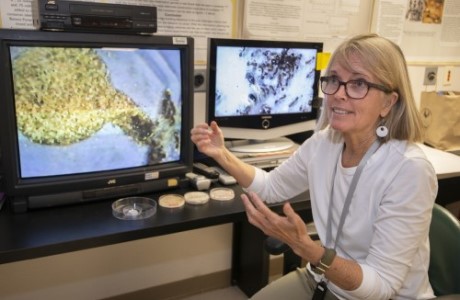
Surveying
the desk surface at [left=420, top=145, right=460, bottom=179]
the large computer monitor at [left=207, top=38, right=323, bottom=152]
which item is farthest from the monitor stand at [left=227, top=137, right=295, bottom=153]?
the desk surface at [left=420, top=145, right=460, bottom=179]

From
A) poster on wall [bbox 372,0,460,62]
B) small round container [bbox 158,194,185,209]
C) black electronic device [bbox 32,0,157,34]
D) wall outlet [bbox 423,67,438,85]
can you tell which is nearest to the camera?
black electronic device [bbox 32,0,157,34]

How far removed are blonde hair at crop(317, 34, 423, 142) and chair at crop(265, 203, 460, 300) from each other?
0.26 metres

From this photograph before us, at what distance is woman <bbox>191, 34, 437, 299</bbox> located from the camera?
1.03m

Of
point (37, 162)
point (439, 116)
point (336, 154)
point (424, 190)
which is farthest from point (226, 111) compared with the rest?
point (439, 116)

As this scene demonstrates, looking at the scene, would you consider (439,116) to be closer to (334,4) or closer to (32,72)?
(334,4)

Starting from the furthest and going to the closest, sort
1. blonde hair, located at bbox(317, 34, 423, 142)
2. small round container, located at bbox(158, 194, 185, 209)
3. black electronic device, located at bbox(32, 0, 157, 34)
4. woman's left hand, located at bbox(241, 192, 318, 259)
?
small round container, located at bbox(158, 194, 185, 209), black electronic device, located at bbox(32, 0, 157, 34), blonde hair, located at bbox(317, 34, 423, 142), woman's left hand, located at bbox(241, 192, 318, 259)

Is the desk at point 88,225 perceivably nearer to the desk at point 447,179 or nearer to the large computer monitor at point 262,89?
the large computer monitor at point 262,89

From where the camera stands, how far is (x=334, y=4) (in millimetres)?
2238

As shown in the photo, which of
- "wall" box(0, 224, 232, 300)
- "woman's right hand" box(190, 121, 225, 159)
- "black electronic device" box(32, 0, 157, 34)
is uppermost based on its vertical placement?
"black electronic device" box(32, 0, 157, 34)

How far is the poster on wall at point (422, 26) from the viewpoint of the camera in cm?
244

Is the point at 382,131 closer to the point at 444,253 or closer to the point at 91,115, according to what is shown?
the point at 444,253

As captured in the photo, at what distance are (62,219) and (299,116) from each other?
3.69 feet

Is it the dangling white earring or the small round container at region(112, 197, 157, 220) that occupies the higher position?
the dangling white earring

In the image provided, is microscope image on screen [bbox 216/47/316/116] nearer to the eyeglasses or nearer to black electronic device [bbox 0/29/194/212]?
black electronic device [bbox 0/29/194/212]
